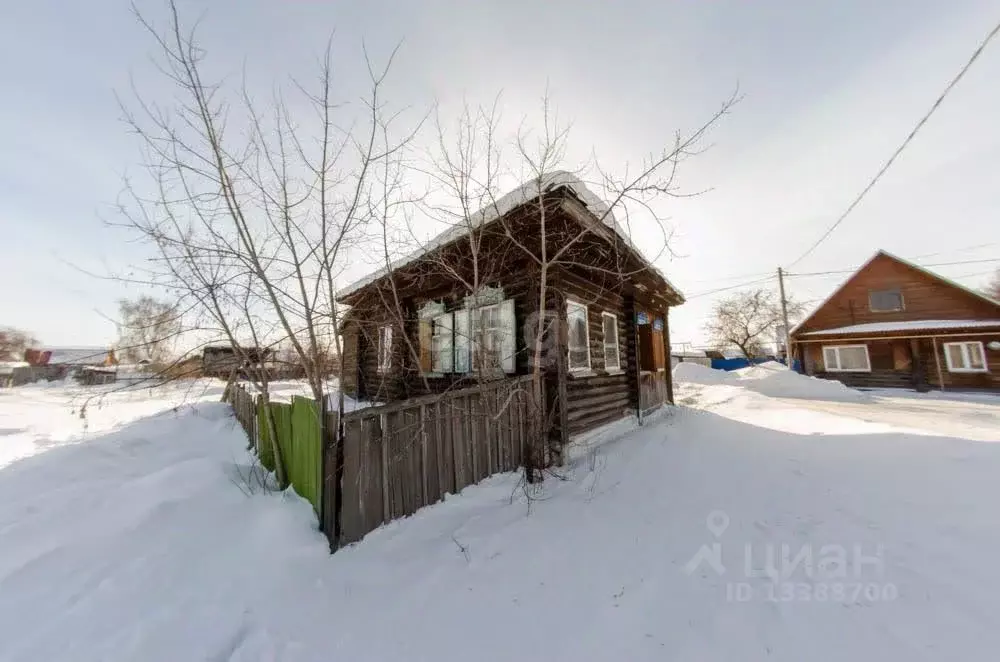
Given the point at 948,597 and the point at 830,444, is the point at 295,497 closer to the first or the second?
the point at 948,597

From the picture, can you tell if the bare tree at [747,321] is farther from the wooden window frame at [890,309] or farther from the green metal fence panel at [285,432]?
the green metal fence panel at [285,432]

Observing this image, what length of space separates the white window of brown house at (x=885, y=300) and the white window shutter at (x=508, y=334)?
76.1 ft

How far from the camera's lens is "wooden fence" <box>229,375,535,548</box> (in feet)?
10.7

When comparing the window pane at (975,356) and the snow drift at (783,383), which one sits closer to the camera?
the snow drift at (783,383)

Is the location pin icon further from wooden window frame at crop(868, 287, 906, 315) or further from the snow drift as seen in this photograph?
wooden window frame at crop(868, 287, 906, 315)

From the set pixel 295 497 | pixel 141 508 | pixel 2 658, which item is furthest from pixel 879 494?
pixel 141 508

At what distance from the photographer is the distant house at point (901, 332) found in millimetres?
16109

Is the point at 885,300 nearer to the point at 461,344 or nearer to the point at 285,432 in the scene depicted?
the point at 461,344

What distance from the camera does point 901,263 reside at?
1834 centimetres

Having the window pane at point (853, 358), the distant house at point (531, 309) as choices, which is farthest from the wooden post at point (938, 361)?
the distant house at point (531, 309)

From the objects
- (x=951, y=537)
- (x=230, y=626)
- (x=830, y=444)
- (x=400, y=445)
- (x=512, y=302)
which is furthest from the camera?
(x=512, y=302)

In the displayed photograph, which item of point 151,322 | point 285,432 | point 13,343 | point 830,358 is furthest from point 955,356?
point 13,343

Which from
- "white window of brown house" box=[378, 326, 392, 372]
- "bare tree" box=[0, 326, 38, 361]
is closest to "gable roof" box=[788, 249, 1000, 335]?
"white window of brown house" box=[378, 326, 392, 372]

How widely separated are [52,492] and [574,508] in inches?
228
